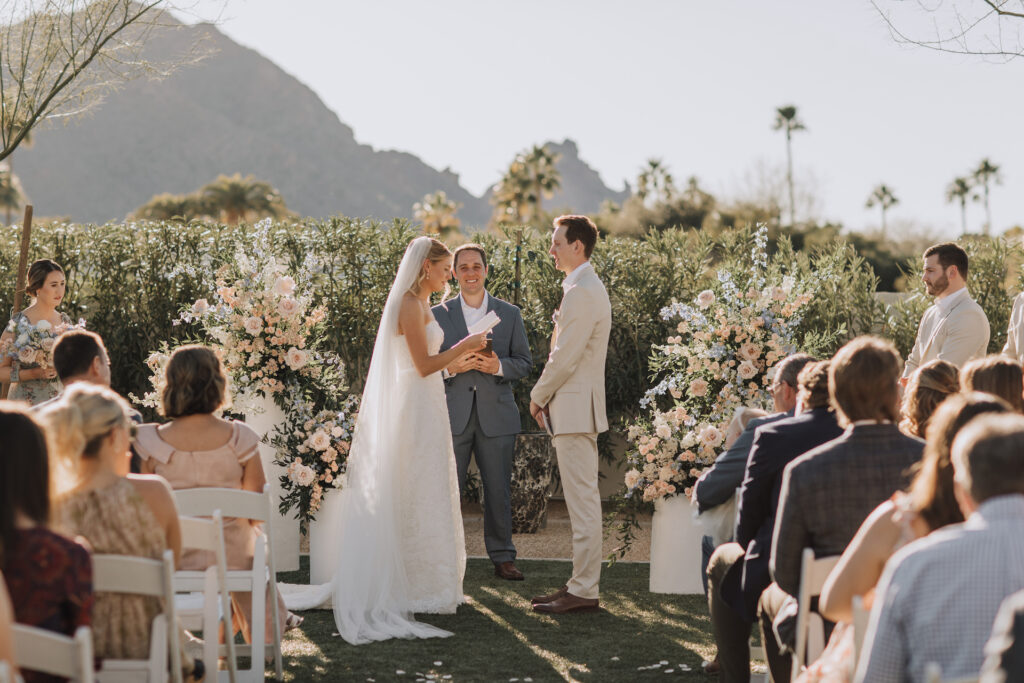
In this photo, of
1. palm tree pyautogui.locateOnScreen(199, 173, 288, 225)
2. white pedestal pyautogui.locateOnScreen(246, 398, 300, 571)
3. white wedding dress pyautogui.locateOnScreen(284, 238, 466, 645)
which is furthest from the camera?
palm tree pyautogui.locateOnScreen(199, 173, 288, 225)

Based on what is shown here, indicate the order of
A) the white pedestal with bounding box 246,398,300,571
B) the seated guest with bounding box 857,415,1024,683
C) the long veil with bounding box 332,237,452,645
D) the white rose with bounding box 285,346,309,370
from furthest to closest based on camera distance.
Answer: the white pedestal with bounding box 246,398,300,571, the white rose with bounding box 285,346,309,370, the long veil with bounding box 332,237,452,645, the seated guest with bounding box 857,415,1024,683

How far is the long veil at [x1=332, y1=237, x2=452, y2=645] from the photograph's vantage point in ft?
17.8

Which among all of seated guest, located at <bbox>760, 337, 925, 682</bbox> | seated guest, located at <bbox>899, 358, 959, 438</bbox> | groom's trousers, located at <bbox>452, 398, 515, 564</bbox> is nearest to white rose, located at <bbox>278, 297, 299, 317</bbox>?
groom's trousers, located at <bbox>452, 398, 515, 564</bbox>

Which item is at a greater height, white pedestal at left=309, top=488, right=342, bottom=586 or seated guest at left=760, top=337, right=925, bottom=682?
seated guest at left=760, top=337, right=925, bottom=682

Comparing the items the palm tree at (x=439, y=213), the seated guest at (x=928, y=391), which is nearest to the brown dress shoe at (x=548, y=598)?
the seated guest at (x=928, y=391)

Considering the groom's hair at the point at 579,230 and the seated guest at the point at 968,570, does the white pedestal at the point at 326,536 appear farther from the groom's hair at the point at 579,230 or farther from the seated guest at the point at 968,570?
the seated guest at the point at 968,570

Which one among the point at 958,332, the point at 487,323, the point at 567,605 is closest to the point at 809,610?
the point at 567,605

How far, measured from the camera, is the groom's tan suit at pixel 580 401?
19.0 feet

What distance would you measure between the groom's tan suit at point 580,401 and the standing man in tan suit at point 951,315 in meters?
1.82

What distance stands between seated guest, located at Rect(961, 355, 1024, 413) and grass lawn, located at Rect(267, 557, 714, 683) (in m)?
1.84

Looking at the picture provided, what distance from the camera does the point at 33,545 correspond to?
2430mm

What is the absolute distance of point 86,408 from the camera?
2.94 meters

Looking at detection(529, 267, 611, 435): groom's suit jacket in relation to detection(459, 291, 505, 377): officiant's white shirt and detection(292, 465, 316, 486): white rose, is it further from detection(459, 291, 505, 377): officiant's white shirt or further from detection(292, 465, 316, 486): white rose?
detection(292, 465, 316, 486): white rose

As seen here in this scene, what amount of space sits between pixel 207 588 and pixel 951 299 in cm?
457
